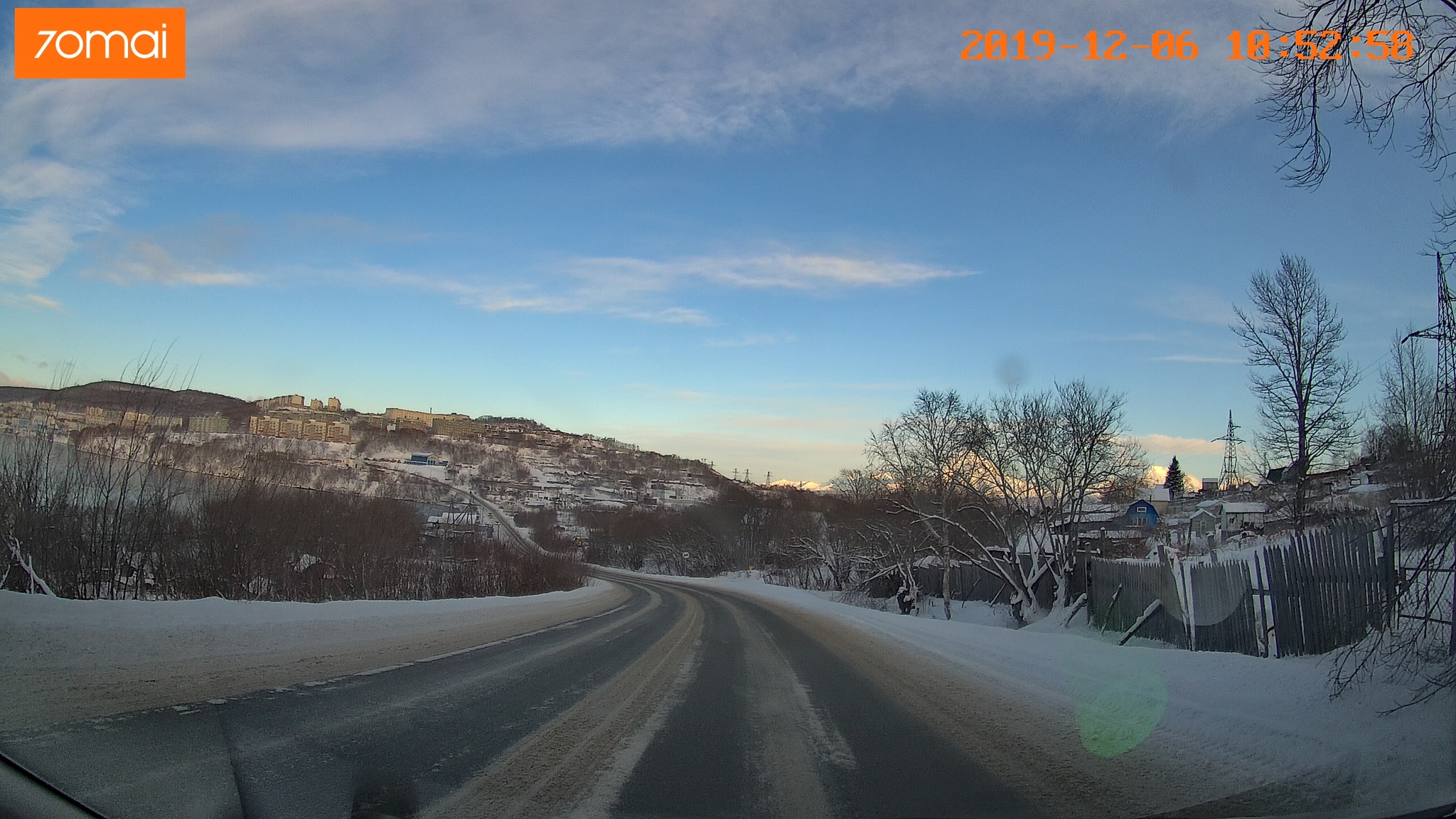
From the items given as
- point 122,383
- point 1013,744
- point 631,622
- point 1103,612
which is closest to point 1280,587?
point 1013,744

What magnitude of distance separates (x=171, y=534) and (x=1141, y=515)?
71.9 m

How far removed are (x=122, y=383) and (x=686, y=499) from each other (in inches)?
5040

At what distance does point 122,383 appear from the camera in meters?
14.4

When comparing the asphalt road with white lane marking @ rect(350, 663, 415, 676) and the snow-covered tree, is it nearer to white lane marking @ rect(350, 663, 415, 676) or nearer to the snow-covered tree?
white lane marking @ rect(350, 663, 415, 676)

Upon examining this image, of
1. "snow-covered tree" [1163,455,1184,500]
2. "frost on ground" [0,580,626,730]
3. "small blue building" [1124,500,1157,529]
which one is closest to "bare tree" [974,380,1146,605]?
"frost on ground" [0,580,626,730]

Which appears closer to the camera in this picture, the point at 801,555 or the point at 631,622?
the point at 631,622

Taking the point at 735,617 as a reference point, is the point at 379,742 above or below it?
above

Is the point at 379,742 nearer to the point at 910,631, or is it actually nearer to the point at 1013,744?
the point at 1013,744

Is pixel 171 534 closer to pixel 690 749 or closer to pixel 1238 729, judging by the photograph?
pixel 690 749

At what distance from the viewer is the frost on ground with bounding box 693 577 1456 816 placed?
5.16 m

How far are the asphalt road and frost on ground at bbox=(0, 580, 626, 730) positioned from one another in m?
0.50

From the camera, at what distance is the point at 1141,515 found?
67688 millimetres

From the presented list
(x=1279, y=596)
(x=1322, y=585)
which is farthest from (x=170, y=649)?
(x=1279, y=596)

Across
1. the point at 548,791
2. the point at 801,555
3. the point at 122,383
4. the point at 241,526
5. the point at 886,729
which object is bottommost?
the point at 801,555
